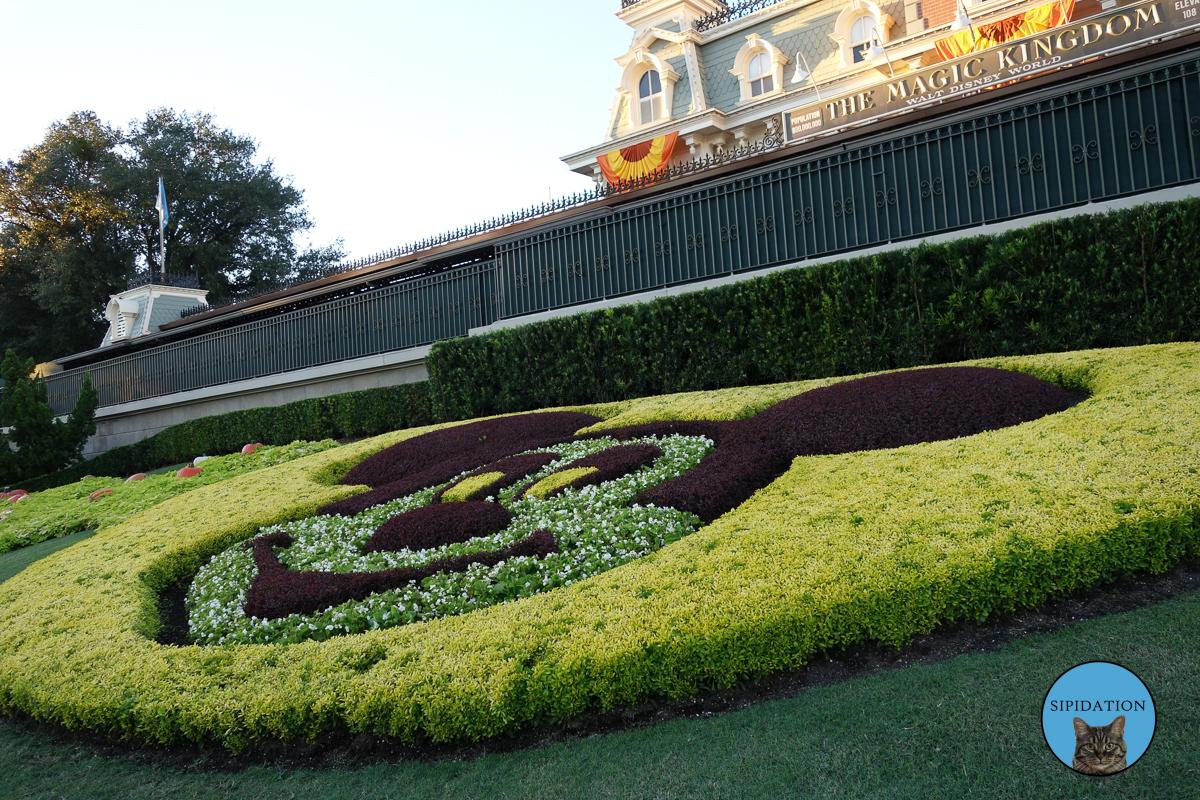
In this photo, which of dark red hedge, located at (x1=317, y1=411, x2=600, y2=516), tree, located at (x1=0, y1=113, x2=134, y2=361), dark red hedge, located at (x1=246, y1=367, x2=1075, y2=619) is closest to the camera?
dark red hedge, located at (x1=246, y1=367, x2=1075, y2=619)

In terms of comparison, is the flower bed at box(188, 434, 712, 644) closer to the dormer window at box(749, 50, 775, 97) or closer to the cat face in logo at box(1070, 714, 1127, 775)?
the cat face in logo at box(1070, 714, 1127, 775)

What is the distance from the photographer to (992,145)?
8234 mm

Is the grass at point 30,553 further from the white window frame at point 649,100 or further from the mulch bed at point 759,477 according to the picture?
the white window frame at point 649,100

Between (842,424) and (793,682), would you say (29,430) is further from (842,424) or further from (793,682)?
(793,682)

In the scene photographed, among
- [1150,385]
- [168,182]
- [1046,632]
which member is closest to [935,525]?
[1046,632]

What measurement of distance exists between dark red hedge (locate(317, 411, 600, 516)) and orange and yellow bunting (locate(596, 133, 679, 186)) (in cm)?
1401

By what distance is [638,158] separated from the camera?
2247 centimetres

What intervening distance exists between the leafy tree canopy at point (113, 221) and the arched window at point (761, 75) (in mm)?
22773

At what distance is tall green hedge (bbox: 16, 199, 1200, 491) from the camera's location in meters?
6.88

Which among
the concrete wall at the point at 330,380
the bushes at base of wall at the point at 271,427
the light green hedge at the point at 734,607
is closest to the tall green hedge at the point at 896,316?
the concrete wall at the point at 330,380

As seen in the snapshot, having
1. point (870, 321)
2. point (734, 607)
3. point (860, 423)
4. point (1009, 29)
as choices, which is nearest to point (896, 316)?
point (870, 321)

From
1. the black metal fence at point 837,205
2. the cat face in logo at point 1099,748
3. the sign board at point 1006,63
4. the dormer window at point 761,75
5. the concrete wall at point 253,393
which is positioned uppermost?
the dormer window at point 761,75

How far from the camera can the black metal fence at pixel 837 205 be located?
7473 millimetres

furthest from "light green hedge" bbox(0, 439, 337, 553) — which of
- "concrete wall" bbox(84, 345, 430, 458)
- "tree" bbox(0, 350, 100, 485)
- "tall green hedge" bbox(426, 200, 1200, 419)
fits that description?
"tall green hedge" bbox(426, 200, 1200, 419)
